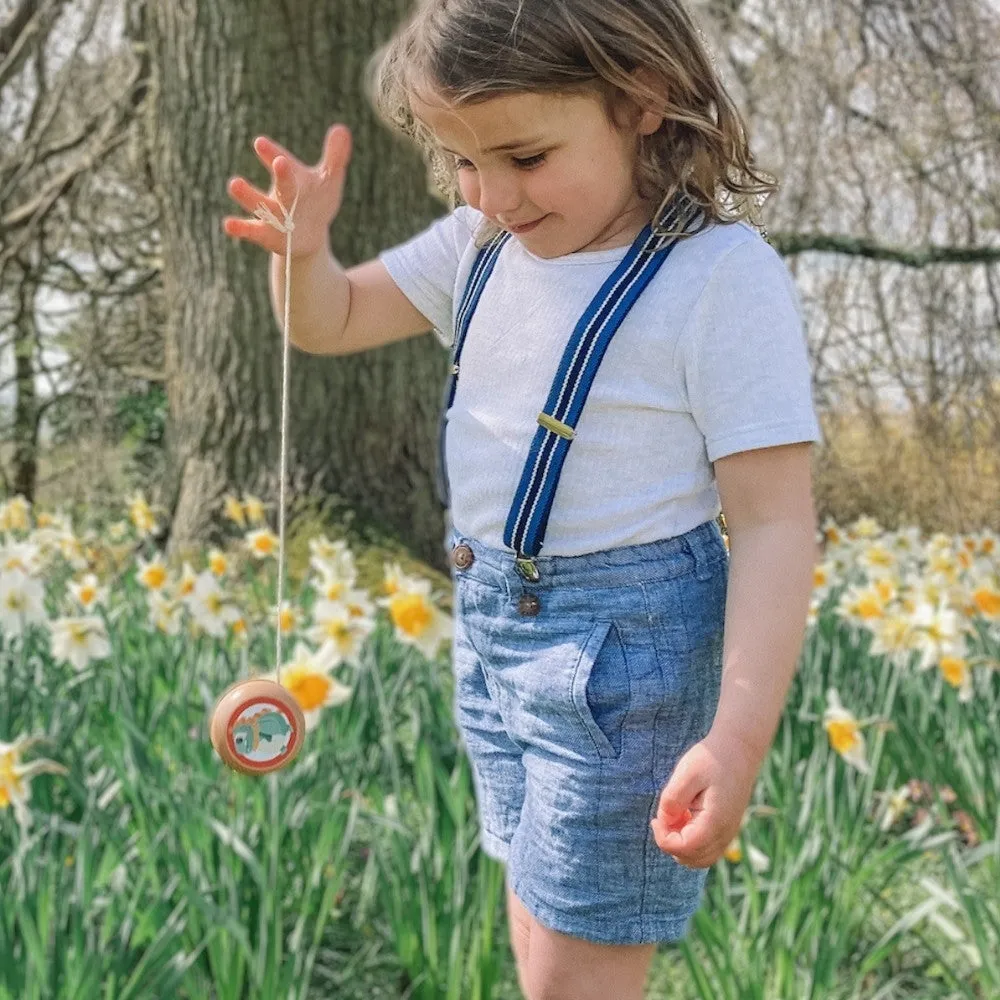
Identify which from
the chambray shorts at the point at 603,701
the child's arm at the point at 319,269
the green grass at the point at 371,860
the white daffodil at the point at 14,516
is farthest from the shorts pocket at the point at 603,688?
the white daffodil at the point at 14,516

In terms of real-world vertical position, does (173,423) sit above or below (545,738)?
above

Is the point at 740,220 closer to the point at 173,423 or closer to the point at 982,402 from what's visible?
the point at 173,423

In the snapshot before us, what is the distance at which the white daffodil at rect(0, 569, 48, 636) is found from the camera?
2.52 m

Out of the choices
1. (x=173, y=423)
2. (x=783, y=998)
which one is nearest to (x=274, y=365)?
(x=173, y=423)

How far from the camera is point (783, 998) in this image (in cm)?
187

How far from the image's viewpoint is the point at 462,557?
135cm

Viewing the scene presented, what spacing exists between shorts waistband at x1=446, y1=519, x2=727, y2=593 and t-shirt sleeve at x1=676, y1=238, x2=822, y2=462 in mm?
104

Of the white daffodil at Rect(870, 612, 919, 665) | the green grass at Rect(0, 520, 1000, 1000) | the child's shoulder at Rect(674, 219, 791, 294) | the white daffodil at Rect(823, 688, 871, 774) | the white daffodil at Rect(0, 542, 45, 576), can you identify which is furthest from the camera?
the white daffodil at Rect(0, 542, 45, 576)

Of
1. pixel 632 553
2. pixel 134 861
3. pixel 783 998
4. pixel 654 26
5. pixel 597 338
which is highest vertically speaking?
pixel 654 26

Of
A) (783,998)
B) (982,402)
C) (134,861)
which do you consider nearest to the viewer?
(783,998)

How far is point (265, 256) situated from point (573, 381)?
293 centimetres

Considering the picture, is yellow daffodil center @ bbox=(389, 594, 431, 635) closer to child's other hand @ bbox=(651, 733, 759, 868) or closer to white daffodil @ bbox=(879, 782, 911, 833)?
white daffodil @ bbox=(879, 782, 911, 833)

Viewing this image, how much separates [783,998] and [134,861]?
3.05ft

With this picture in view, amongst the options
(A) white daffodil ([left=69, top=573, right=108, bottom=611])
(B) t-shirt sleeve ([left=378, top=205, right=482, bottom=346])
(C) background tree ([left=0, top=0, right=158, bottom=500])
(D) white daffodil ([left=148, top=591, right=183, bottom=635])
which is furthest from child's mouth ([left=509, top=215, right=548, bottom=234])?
(C) background tree ([left=0, top=0, right=158, bottom=500])
